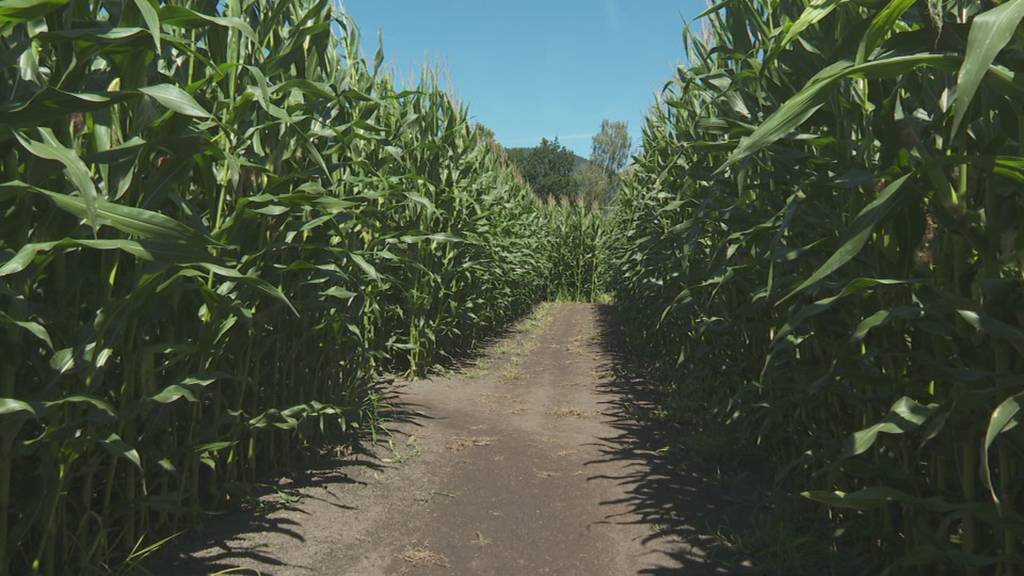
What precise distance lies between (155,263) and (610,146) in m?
70.2

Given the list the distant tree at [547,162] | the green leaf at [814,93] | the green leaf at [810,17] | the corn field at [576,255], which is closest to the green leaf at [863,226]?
the green leaf at [814,93]

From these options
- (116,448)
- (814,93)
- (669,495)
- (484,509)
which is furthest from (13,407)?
(669,495)

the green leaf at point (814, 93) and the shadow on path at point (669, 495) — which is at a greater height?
the green leaf at point (814, 93)

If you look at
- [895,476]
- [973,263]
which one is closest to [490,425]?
[895,476]

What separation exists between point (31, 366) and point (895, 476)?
252 cm

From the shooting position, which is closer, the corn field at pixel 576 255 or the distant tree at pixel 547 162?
the corn field at pixel 576 255

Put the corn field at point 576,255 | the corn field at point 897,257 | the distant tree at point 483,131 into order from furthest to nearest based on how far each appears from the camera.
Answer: the corn field at point 576,255 → the distant tree at point 483,131 → the corn field at point 897,257

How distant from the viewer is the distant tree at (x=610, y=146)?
6938cm

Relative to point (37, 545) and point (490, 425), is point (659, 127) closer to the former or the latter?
point (490, 425)

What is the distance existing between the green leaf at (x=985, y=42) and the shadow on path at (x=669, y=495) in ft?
6.99

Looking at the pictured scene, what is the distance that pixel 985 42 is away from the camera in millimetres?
1037

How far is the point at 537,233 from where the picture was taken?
13.9 meters

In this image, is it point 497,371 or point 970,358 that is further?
point 497,371

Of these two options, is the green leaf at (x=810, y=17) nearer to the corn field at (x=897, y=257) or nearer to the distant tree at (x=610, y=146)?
the corn field at (x=897, y=257)
